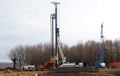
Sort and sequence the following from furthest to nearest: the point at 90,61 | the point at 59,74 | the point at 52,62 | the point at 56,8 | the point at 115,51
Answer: the point at 115,51 < the point at 90,61 < the point at 56,8 < the point at 52,62 < the point at 59,74

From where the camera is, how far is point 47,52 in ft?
329

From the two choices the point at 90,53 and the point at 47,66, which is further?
the point at 90,53

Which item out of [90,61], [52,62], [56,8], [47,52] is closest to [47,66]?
[52,62]

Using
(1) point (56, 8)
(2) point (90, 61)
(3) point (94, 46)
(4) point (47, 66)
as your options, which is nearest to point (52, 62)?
(4) point (47, 66)

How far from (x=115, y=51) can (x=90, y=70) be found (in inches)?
1982

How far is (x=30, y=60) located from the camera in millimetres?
101500

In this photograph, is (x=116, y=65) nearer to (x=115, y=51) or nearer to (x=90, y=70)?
(x=90, y=70)

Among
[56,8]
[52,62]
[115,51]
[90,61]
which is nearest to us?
[52,62]

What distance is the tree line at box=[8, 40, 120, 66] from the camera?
91312 millimetres

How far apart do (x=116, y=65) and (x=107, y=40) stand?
125ft

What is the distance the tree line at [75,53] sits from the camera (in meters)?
91.3

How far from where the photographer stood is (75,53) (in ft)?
315

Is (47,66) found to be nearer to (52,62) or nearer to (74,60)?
(52,62)

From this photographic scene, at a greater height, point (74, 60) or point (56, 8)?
point (56, 8)
